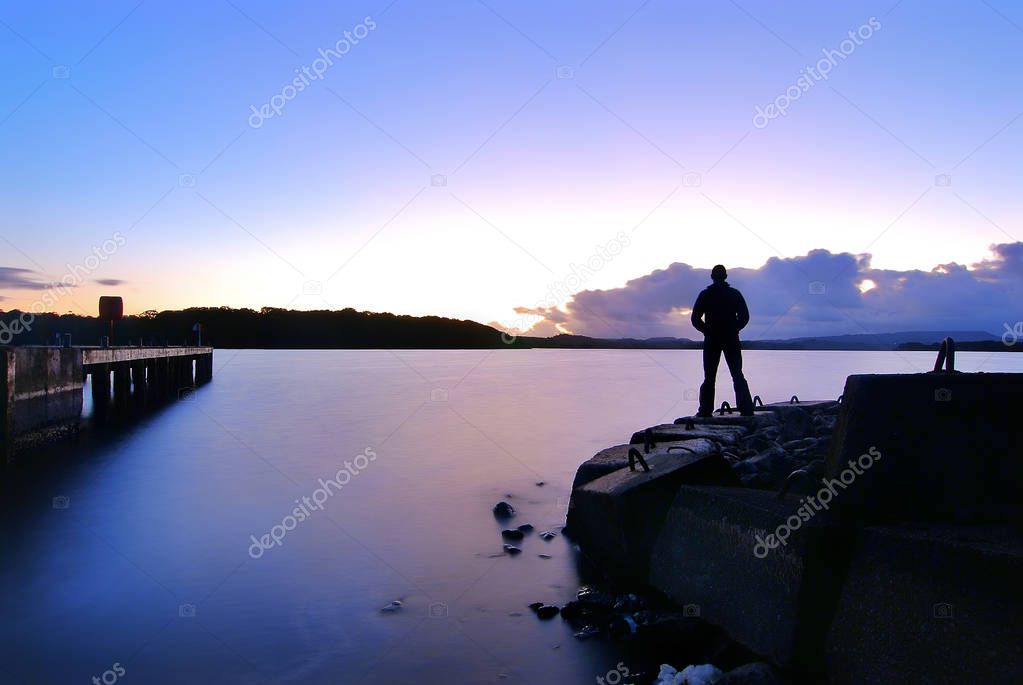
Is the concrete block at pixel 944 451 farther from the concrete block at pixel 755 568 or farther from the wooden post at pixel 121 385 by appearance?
the wooden post at pixel 121 385

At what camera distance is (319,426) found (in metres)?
24.9

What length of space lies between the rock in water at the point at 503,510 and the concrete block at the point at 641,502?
4.06m

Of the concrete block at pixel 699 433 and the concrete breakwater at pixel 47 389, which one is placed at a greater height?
the concrete breakwater at pixel 47 389

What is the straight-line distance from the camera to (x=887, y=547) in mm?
3820

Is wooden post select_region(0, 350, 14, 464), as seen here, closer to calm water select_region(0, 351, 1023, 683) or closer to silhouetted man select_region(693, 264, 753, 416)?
calm water select_region(0, 351, 1023, 683)

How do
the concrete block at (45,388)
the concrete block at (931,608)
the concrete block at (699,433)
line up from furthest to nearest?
the concrete block at (45,388), the concrete block at (699,433), the concrete block at (931,608)

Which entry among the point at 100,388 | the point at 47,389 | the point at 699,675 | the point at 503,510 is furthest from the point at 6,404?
the point at 100,388

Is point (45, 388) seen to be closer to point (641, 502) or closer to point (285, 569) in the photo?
point (285, 569)

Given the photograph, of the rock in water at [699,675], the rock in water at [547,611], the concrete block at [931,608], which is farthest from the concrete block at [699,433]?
the concrete block at [931,608]

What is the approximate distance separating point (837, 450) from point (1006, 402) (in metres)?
0.88

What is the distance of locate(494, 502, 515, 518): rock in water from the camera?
10729 millimetres

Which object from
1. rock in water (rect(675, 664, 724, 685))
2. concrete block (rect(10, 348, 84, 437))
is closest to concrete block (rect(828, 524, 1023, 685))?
rock in water (rect(675, 664, 724, 685))

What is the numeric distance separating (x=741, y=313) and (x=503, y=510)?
14.5 feet

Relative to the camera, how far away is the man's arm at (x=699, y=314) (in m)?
11.6
